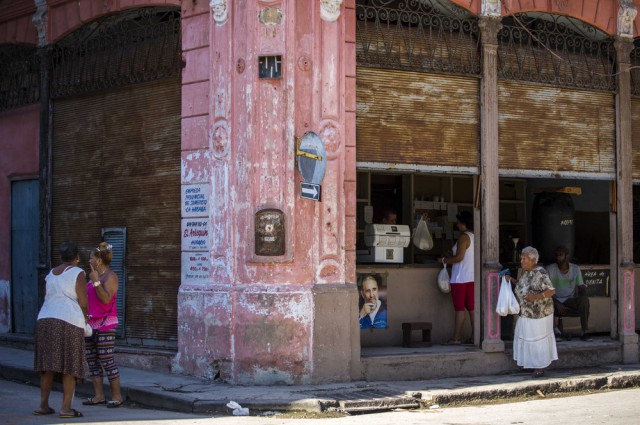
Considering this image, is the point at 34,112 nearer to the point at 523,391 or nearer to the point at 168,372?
the point at 168,372

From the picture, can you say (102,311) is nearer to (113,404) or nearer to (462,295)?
(113,404)

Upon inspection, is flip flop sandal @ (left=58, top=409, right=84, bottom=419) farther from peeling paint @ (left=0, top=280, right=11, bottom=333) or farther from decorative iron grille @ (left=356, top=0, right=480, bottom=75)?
peeling paint @ (left=0, top=280, right=11, bottom=333)

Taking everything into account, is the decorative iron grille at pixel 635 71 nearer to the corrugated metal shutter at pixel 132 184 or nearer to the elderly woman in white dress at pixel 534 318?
the elderly woman in white dress at pixel 534 318

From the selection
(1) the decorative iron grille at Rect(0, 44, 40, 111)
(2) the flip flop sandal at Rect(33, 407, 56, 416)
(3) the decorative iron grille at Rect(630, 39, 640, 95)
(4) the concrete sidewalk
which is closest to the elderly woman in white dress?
(4) the concrete sidewalk

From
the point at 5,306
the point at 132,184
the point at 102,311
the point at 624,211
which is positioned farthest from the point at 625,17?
the point at 5,306

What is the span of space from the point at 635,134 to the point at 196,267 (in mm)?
7254

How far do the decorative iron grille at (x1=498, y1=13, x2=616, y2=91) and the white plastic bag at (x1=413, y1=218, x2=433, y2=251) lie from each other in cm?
254

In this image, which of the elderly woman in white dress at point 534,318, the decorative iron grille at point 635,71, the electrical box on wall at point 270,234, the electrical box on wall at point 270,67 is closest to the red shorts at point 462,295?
the elderly woman in white dress at point 534,318

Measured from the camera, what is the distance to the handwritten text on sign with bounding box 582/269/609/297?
15.3m

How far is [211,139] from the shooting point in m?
12.1

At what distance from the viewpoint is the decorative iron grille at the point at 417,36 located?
41.2ft

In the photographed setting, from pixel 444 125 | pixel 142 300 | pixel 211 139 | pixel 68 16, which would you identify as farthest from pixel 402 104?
pixel 68 16

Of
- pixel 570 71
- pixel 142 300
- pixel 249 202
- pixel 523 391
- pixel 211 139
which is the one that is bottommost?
pixel 523 391

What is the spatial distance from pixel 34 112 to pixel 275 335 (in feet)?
21.3
